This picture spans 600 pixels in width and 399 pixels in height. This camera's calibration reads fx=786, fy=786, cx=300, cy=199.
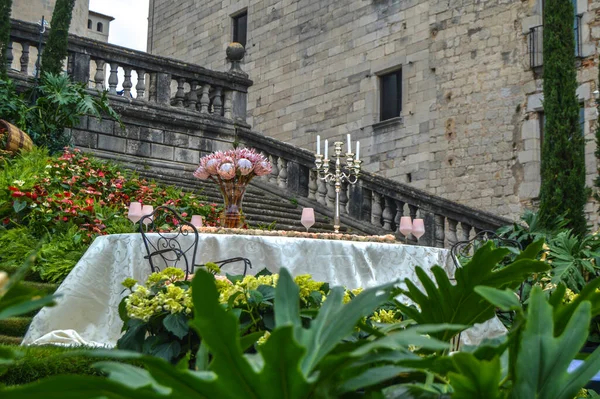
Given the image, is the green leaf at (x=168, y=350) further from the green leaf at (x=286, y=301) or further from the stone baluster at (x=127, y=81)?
the stone baluster at (x=127, y=81)

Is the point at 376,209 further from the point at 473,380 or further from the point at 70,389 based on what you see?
the point at 70,389

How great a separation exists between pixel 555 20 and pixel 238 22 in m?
11.2

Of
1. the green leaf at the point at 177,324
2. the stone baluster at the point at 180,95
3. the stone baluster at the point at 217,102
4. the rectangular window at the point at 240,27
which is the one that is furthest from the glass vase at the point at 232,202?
the rectangular window at the point at 240,27

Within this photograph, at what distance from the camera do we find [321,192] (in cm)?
1230

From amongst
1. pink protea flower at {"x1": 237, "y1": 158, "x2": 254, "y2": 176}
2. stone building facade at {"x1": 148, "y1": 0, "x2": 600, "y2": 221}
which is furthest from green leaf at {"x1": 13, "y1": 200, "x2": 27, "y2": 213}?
stone building facade at {"x1": 148, "y1": 0, "x2": 600, "y2": 221}

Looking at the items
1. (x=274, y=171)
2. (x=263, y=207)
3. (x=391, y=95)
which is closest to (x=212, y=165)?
(x=263, y=207)

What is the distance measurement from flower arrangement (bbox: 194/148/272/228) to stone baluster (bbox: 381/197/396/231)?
5109 mm

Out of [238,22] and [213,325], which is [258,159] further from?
[238,22]

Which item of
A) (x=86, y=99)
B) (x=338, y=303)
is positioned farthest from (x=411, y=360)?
(x=86, y=99)

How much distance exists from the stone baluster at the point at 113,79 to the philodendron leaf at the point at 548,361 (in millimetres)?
12411

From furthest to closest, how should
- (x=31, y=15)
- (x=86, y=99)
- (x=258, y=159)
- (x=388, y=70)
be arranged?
1. (x=31, y=15)
2. (x=388, y=70)
3. (x=86, y=99)
4. (x=258, y=159)

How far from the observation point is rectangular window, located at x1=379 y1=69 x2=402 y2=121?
55.8ft

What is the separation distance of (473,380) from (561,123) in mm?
11973

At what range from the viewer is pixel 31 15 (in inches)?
1040
